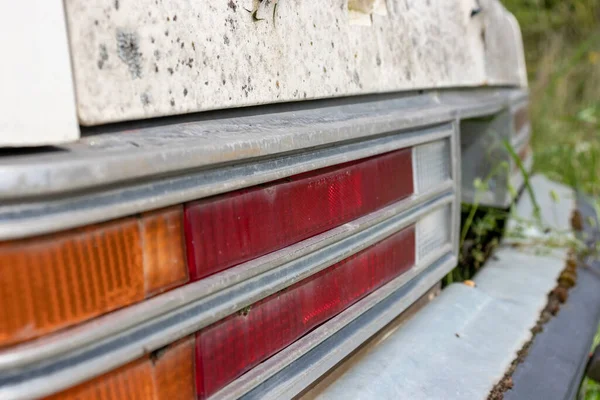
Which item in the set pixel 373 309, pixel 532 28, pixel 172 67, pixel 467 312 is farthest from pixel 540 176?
pixel 532 28

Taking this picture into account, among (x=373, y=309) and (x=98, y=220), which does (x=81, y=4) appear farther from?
(x=373, y=309)

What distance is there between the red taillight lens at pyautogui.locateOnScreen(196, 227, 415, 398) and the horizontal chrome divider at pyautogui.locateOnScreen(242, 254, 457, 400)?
38mm

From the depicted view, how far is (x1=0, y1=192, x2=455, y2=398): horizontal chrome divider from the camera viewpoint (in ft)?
2.06

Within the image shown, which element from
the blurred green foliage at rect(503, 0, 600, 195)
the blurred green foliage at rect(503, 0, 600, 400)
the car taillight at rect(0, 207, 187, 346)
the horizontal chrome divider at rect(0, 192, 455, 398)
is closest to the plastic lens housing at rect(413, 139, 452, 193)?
the horizontal chrome divider at rect(0, 192, 455, 398)

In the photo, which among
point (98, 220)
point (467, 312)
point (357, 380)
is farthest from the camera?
point (467, 312)

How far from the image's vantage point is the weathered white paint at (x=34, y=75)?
62 centimetres

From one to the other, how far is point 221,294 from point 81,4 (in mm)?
445

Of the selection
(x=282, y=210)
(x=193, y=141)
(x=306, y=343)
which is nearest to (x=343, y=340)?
(x=306, y=343)

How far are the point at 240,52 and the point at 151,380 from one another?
54 cm

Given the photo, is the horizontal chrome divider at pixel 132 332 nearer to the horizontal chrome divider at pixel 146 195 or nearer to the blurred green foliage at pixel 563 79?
the horizontal chrome divider at pixel 146 195

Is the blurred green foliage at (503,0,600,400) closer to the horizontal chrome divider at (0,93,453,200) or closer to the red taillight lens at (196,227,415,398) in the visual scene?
the red taillight lens at (196,227,415,398)

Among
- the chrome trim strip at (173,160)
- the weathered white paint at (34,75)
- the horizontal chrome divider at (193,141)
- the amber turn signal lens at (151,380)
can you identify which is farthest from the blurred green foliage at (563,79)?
the weathered white paint at (34,75)

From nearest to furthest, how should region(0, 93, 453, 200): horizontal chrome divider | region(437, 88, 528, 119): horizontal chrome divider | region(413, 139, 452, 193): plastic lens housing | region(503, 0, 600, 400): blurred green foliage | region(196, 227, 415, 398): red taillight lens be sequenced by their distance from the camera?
region(0, 93, 453, 200): horizontal chrome divider
region(196, 227, 415, 398): red taillight lens
region(413, 139, 452, 193): plastic lens housing
region(437, 88, 528, 119): horizontal chrome divider
region(503, 0, 600, 400): blurred green foliage

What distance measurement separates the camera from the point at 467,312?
1.47 metres
